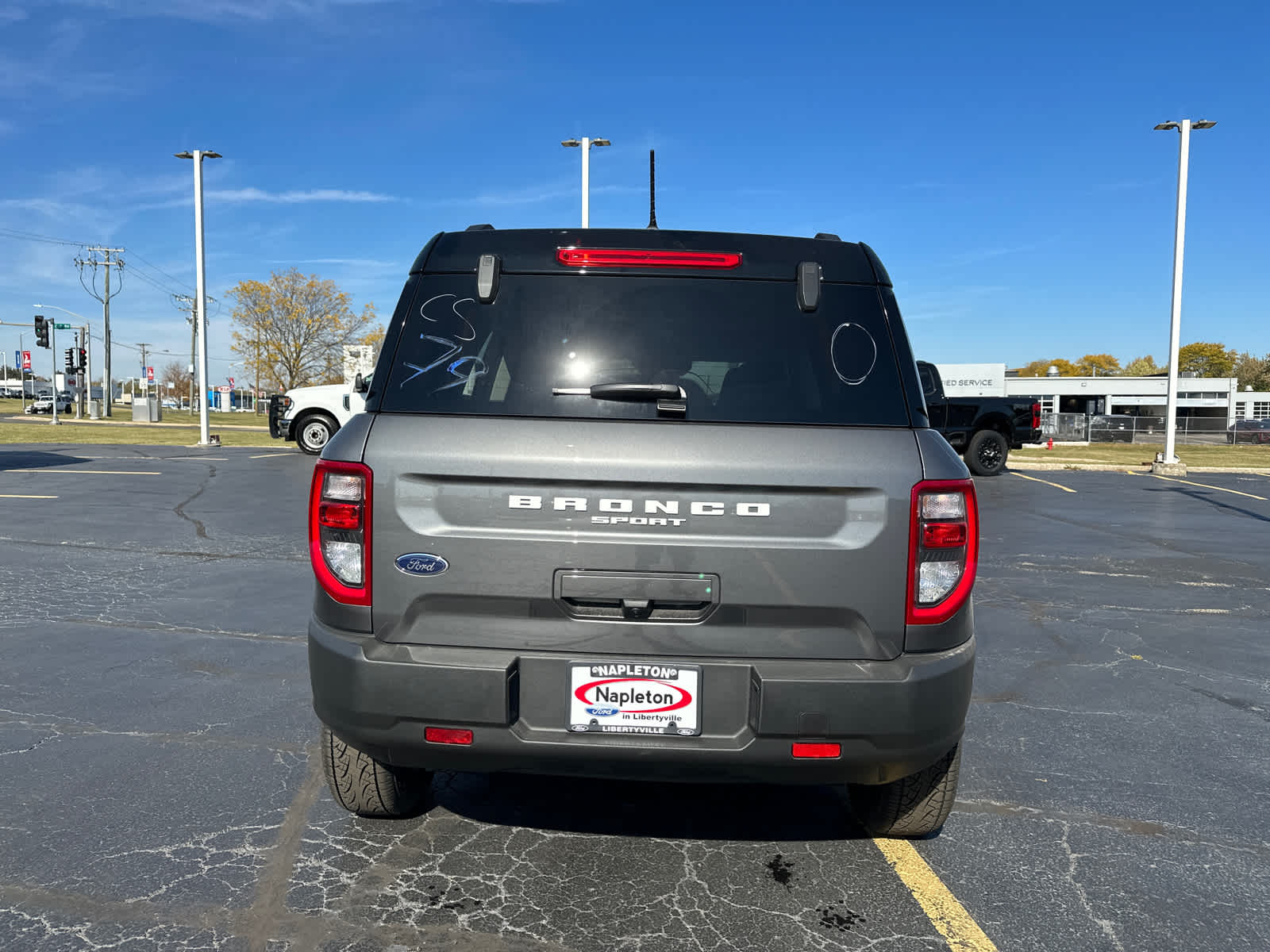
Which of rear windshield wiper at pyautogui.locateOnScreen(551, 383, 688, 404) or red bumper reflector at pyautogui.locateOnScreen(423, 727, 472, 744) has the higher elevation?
rear windshield wiper at pyautogui.locateOnScreen(551, 383, 688, 404)

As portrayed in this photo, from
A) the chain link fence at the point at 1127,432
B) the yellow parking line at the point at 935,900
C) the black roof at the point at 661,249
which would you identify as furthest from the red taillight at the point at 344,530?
the chain link fence at the point at 1127,432

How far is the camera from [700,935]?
2625 millimetres

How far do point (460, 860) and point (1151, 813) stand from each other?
8.40 feet

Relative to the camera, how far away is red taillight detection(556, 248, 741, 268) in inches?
112

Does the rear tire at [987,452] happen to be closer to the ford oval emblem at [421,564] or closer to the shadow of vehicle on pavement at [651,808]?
the shadow of vehicle on pavement at [651,808]

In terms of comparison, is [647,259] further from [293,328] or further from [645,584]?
[293,328]

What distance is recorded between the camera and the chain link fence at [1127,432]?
47625 mm

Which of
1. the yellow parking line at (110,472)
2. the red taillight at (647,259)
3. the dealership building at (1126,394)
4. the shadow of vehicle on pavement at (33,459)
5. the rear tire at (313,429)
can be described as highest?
the dealership building at (1126,394)

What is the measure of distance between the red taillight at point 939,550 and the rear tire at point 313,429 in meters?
19.3

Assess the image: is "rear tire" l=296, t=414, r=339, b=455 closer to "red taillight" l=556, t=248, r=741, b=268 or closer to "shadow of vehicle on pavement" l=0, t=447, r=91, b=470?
"shadow of vehicle on pavement" l=0, t=447, r=91, b=470

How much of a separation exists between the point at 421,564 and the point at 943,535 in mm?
1446

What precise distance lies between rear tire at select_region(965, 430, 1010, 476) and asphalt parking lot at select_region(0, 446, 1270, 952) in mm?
14289

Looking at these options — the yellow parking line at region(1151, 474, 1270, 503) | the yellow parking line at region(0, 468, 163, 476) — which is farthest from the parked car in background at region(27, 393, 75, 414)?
the yellow parking line at region(1151, 474, 1270, 503)

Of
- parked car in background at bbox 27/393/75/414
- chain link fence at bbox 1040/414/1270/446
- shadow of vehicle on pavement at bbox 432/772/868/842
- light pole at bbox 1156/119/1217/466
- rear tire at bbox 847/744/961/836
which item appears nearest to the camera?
rear tire at bbox 847/744/961/836
